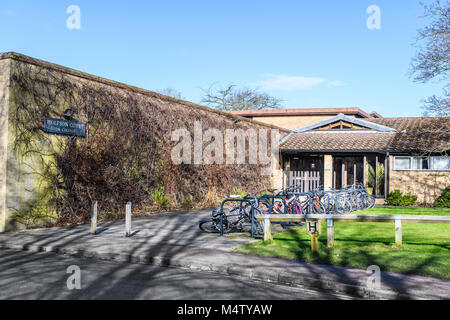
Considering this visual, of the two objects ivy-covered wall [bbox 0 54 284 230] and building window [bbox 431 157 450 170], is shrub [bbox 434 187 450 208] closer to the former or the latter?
building window [bbox 431 157 450 170]

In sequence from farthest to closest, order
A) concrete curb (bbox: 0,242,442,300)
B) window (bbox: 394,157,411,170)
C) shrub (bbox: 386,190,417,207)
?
1. window (bbox: 394,157,411,170)
2. shrub (bbox: 386,190,417,207)
3. concrete curb (bbox: 0,242,442,300)

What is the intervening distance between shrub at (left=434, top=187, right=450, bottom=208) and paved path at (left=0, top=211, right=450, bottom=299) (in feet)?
44.6

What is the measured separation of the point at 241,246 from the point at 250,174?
13.6 m

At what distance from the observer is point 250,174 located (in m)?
22.4

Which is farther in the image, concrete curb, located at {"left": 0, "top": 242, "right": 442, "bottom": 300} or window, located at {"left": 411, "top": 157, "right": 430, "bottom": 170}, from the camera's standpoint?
window, located at {"left": 411, "top": 157, "right": 430, "bottom": 170}

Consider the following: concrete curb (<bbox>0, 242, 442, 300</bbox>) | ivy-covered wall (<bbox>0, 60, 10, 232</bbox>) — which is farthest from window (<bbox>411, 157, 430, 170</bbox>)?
ivy-covered wall (<bbox>0, 60, 10, 232</bbox>)

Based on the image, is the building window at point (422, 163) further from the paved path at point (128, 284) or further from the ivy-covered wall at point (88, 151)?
the paved path at point (128, 284)

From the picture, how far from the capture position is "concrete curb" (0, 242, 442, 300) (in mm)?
5668

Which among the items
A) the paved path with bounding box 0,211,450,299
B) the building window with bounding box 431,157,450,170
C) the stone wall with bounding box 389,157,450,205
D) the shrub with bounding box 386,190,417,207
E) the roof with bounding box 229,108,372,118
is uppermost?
the roof with bounding box 229,108,372,118

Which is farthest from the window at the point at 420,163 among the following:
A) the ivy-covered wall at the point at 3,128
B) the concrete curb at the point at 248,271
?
the ivy-covered wall at the point at 3,128

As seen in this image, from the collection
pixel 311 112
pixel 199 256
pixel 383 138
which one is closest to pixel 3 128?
pixel 199 256

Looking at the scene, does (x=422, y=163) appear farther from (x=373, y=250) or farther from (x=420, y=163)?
(x=373, y=250)
